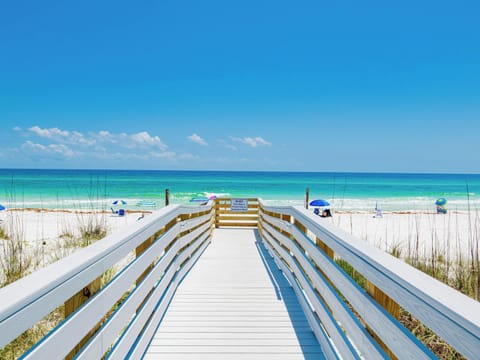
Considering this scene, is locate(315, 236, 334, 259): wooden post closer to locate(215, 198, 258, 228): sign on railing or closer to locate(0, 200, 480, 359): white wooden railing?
locate(0, 200, 480, 359): white wooden railing

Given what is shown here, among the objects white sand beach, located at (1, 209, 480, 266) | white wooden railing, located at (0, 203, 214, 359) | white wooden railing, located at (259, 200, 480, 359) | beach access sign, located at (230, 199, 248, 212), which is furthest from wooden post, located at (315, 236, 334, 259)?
beach access sign, located at (230, 199, 248, 212)

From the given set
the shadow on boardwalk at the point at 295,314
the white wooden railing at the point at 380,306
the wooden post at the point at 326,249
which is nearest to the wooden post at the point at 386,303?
the white wooden railing at the point at 380,306

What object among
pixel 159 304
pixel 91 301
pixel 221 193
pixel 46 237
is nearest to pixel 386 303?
pixel 91 301

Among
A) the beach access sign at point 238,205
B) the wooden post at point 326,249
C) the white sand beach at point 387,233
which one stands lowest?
the white sand beach at point 387,233

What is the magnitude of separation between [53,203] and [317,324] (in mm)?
29387

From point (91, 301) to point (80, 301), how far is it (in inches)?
1.9

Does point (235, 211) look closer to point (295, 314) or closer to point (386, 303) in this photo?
point (295, 314)

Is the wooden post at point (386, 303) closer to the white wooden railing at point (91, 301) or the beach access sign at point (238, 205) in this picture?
the white wooden railing at point (91, 301)

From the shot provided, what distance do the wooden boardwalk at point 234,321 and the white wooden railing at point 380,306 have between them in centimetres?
26

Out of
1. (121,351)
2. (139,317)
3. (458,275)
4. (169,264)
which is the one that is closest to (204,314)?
(169,264)

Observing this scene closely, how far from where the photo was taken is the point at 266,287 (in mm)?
4086

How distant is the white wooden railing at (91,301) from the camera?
3.45 ft

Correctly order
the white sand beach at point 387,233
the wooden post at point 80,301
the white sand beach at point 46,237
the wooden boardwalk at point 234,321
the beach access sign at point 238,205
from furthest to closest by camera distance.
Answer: the beach access sign at point 238,205
the white sand beach at point 387,233
the white sand beach at point 46,237
the wooden boardwalk at point 234,321
the wooden post at point 80,301

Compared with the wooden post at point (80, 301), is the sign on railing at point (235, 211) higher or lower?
lower
